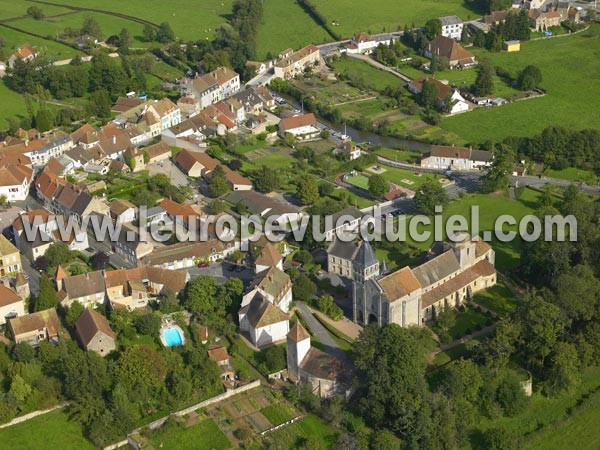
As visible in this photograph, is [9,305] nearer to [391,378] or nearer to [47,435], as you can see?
[47,435]

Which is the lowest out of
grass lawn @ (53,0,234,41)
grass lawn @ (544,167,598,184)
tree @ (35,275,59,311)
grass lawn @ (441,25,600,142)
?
grass lawn @ (544,167,598,184)

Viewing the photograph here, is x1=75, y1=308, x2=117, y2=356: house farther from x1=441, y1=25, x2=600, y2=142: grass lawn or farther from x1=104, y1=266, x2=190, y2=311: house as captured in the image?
x1=441, y1=25, x2=600, y2=142: grass lawn

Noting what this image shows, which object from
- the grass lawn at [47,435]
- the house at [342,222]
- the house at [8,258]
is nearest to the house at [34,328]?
the grass lawn at [47,435]

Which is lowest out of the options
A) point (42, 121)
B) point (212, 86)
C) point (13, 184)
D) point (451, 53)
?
point (451, 53)

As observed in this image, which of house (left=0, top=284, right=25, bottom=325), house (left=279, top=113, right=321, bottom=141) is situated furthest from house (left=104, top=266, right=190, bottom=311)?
house (left=279, top=113, right=321, bottom=141)

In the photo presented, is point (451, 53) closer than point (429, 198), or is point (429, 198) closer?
Answer: point (429, 198)

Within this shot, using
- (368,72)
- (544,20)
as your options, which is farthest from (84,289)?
(544,20)
